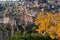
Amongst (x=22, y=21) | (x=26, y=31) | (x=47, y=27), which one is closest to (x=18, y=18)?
(x=22, y=21)

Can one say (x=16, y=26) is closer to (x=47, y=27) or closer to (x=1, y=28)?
(x=1, y=28)

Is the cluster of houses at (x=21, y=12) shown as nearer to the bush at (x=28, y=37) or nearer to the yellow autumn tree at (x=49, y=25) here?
the yellow autumn tree at (x=49, y=25)

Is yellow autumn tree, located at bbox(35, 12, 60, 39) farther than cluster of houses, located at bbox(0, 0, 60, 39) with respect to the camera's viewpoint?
No

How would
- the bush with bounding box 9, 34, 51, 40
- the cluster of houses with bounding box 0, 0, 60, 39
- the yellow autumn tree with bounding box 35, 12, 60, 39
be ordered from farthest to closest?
the cluster of houses with bounding box 0, 0, 60, 39, the yellow autumn tree with bounding box 35, 12, 60, 39, the bush with bounding box 9, 34, 51, 40

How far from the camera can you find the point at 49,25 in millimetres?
8016

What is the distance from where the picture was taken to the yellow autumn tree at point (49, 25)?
305 inches

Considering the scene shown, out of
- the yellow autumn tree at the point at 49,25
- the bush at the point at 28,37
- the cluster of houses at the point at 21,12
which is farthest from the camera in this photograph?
the cluster of houses at the point at 21,12

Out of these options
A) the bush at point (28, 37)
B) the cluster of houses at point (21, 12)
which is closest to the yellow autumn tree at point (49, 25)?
the bush at point (28, 37)

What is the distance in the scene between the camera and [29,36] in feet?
25.3

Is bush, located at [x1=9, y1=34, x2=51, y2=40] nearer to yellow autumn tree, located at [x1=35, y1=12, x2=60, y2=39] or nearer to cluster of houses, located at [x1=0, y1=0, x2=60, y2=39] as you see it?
yellow autumn tree, located at [x1=35, y1=12, x2=60, y2=39]

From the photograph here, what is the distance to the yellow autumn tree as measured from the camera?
774cm

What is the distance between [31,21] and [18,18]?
0.52 metres

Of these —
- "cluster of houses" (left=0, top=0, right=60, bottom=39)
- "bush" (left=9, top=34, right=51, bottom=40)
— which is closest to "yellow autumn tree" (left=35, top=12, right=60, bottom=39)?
"bush" (left=9, top=34, right=51, bottom=40)

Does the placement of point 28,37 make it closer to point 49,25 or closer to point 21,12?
point 49,25
